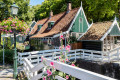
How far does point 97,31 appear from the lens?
1480cm

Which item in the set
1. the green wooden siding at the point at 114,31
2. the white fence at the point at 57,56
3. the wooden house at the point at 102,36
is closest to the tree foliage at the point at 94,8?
the wooden house at the point at 102,36

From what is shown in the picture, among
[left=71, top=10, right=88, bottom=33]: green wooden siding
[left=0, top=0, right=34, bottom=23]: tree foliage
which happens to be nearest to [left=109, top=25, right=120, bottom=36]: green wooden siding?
[left=71, top=10, right=88, bottom=33]: green wooden siding

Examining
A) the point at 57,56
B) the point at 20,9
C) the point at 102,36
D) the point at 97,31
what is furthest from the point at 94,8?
the point at 20,9

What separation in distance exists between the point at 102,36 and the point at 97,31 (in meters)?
1.72

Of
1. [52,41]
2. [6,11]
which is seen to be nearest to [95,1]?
[52,41]

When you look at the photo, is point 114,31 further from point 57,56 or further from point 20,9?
point 20,9

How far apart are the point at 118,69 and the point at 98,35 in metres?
4.90

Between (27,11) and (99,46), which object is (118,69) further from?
(27,11)

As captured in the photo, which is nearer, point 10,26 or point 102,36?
point 10,26

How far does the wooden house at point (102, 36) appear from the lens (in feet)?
44.9

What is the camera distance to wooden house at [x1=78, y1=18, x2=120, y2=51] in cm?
1368

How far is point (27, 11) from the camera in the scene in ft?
79.6

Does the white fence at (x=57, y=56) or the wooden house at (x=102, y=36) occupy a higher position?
the wooden house at (x=102, y=36)

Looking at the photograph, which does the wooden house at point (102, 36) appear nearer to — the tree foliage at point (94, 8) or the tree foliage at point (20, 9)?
the tree foliage at point (94, 8)
